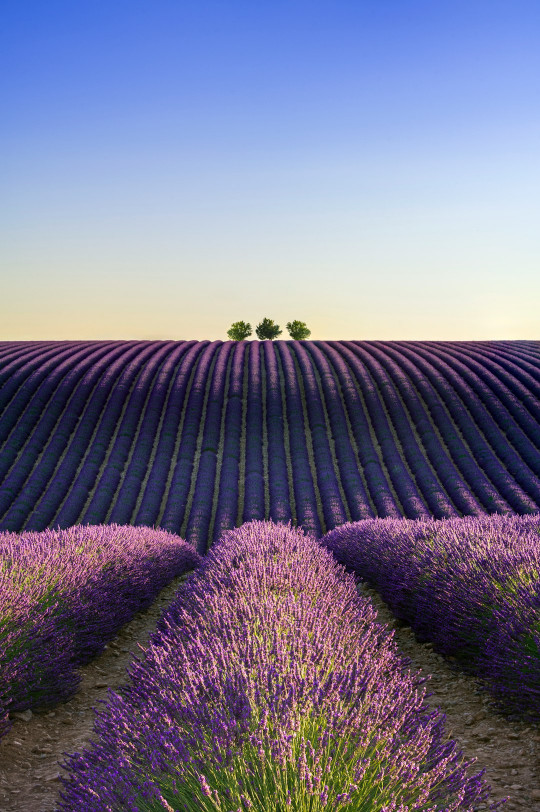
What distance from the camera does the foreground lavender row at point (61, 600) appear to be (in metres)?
4.35

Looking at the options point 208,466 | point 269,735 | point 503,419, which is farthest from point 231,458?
point 269,735

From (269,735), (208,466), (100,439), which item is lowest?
(208,466)

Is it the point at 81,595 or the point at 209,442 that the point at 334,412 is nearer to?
the point at 209,442

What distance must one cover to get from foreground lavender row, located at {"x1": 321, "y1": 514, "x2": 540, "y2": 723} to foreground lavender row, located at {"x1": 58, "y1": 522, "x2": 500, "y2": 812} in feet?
3.22

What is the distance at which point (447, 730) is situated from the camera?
13.7 feet

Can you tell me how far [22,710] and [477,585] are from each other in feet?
11.5

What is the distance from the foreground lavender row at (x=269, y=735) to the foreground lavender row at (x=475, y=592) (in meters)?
0.98

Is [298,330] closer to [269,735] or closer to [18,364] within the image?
[18,364]

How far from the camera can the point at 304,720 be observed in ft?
8.41

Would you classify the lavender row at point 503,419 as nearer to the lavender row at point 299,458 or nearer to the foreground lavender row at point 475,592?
the lavender row at point 299,458

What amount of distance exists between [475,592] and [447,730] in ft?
3.78

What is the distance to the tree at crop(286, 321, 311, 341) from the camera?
47188mm

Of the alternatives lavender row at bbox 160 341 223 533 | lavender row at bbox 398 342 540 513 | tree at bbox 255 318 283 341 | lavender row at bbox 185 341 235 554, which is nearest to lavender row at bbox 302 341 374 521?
lavender row at bbox 398 342 540 513

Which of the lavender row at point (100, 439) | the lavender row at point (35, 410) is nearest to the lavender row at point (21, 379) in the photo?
the lavender row at point (35, 410)
